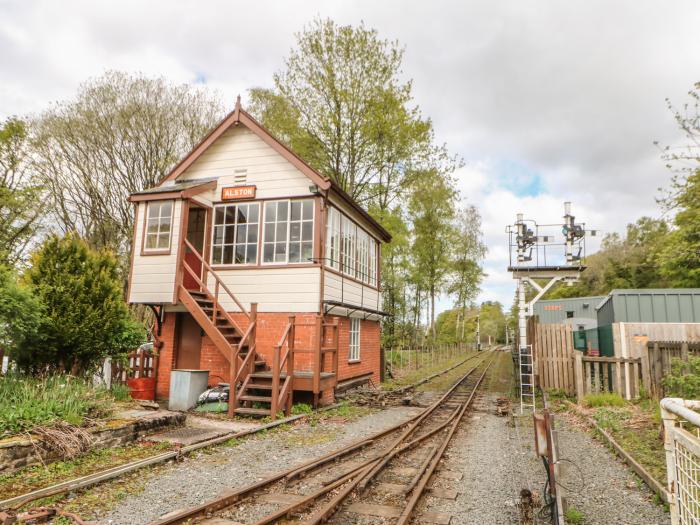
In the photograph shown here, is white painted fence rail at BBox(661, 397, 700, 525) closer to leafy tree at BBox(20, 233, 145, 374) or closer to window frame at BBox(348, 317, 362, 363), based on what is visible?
leafy tree at BBox(20, 233, 145, 374)

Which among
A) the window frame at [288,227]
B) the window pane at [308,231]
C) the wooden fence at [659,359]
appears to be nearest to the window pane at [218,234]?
the window frame at [288,227]

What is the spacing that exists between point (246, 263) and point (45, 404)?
6535 millimetres

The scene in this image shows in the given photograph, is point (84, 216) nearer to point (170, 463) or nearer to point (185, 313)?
point (185, 313)

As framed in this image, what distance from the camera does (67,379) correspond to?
815 cm

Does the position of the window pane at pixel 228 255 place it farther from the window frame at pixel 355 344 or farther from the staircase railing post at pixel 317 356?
the window frame at pixel 355 344

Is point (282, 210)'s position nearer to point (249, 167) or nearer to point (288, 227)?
point (288, 227)

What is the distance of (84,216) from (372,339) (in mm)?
16555

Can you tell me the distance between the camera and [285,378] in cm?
1083

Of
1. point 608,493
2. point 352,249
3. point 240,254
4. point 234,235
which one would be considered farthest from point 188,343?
point 608,493

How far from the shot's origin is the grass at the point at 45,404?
6.31 meters

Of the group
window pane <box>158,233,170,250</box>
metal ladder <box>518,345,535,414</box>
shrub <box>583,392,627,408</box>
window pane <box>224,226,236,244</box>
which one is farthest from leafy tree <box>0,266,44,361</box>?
shrub <box>583,392,627,408</box>

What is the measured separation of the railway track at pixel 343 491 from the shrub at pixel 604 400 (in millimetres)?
4602

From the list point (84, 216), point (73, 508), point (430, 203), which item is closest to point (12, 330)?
point (73, 508)

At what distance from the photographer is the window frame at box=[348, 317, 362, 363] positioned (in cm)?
1495
